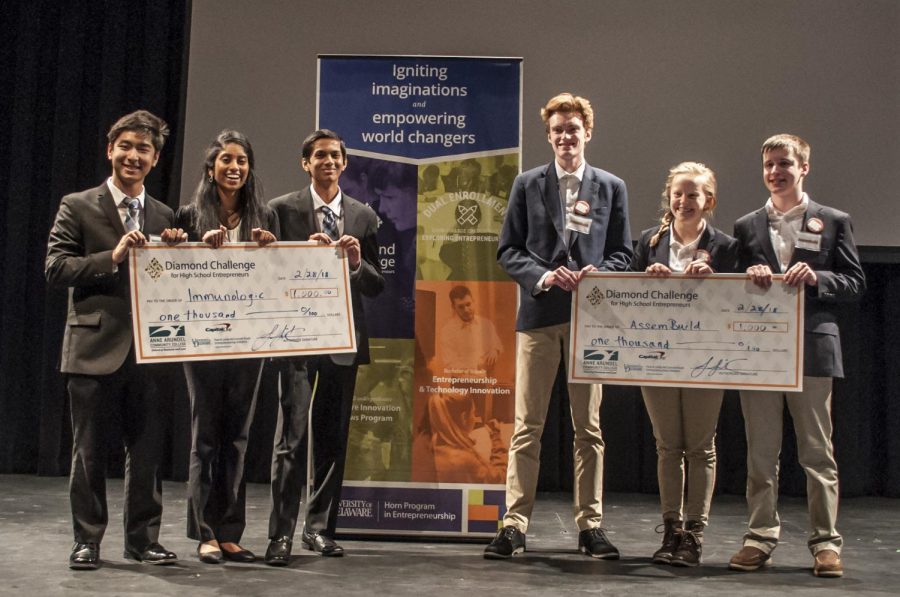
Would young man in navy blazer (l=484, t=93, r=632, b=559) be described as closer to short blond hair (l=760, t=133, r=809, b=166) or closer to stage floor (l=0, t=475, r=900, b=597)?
stage floor (l=0, t=475, r=900, b=597)

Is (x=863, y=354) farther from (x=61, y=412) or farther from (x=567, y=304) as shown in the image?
(x=61, y=412)

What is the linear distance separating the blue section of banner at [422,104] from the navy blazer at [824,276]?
120 cm

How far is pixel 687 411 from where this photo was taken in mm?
3297

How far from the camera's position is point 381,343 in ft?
12.8

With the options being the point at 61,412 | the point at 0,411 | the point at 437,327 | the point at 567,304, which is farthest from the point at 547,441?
the point at 0,411

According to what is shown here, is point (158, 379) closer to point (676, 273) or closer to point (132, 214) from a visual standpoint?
point (132, 214)

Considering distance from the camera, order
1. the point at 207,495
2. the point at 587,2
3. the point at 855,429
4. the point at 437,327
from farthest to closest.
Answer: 1. the point at 855,429
2. the point at 587,2
3. the point at 437,327
4. the point at 207,495

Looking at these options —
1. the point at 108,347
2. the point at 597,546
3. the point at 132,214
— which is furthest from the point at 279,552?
the point at 132,214

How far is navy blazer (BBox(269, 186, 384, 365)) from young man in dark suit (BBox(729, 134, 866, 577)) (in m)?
1.45

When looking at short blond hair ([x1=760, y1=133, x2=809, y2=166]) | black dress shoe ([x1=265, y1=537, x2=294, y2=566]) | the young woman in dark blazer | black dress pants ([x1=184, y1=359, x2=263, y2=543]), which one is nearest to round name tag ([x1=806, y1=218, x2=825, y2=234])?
short blond hair ([x1=760, y1=133, x2=809, y2=166])

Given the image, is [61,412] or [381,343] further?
A: [61,412]

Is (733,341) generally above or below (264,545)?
above

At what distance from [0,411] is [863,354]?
18.5ft

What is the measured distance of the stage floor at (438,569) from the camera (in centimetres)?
284
